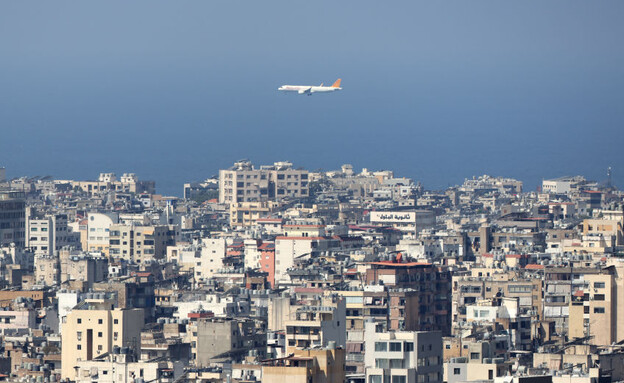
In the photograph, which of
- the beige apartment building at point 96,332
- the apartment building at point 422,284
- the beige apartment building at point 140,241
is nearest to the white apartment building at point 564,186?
the beige apartment building at point 140,241

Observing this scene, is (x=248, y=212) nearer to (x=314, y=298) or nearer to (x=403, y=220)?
(x=403, y=220)

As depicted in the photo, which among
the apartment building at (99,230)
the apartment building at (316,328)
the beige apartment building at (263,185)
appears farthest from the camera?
the beige apartment building at (263,185)

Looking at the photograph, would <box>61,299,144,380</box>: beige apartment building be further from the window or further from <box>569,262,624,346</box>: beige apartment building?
<box>569,262,624,346</box>: beige apartment building

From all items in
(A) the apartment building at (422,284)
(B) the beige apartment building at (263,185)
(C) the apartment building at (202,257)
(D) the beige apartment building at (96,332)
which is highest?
(B) the beige apartment building at (263,185)

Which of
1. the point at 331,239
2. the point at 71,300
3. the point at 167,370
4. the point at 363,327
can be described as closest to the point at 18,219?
the point at 331,239

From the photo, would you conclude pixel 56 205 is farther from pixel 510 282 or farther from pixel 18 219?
pixel 510 282

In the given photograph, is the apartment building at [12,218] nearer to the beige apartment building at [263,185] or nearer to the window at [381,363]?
the beige apartment building at [263,185]
